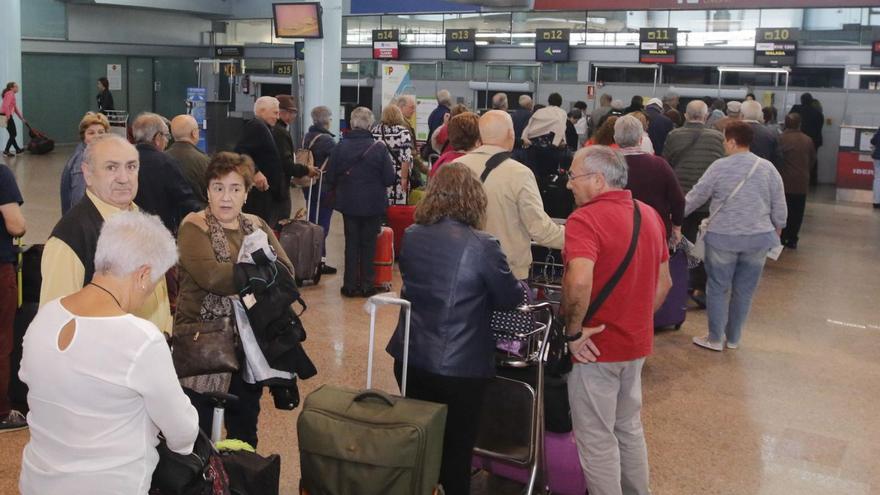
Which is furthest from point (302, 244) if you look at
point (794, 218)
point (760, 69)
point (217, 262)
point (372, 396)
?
point (760, 69)

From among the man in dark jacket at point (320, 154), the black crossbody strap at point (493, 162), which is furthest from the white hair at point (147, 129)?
the man in dark jacket at point (320, 154)

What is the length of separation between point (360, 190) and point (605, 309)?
4139mm

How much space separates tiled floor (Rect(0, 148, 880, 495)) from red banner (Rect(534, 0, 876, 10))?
8.40 metres

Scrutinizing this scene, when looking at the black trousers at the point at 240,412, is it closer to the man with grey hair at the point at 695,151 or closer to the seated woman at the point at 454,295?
the seated woman at the point at 454,295

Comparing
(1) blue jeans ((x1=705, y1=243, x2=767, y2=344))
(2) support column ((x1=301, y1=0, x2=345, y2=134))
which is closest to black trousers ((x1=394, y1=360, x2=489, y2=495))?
(1) blue jeans ((x1=705, y1=243, x2=767, y2=344))

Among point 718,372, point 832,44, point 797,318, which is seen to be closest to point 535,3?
point 832,44

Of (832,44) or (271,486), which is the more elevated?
(832,44)

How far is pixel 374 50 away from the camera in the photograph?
2334cm

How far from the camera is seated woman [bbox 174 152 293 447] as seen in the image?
135 inches

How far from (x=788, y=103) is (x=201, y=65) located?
13.0 metres

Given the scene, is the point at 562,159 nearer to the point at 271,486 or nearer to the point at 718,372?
the point at 718,372

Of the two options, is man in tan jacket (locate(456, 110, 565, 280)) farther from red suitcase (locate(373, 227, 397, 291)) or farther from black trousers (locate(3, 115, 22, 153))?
black trousers (locate(3, 115, 22, 153))

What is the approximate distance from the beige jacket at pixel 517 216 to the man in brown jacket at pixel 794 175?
23.5 feet

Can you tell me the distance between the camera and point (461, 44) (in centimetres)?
2184
